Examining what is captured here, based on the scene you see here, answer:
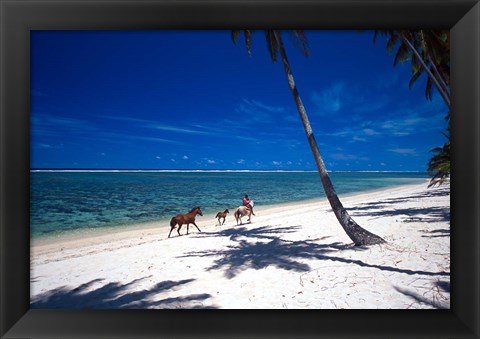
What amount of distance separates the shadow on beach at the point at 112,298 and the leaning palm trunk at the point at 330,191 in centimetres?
263

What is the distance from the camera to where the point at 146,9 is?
2.21 meters

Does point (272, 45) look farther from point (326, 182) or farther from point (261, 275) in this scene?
point (261, 275)

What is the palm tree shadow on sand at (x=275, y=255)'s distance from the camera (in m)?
3.42

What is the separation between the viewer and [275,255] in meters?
3.93

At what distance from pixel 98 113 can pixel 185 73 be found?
97.4 inches

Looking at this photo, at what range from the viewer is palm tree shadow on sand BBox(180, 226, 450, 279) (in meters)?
3.42

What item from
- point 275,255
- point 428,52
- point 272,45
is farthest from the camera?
point 272,45

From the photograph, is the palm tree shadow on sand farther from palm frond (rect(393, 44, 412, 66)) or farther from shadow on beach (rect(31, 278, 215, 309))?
palm frond (rect(393, 44, 412, 66))

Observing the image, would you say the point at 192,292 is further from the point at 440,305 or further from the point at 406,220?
the point at 406,220

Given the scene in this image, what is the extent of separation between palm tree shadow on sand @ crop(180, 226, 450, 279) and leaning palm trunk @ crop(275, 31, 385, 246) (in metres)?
0.22

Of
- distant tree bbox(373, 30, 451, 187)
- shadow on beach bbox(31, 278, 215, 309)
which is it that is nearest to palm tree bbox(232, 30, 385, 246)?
distant tree bbox(373, 30, 451, 187)

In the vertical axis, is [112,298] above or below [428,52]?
below

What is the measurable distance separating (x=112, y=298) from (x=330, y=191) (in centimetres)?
379

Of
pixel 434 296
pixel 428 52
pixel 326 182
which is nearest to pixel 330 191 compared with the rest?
pixel 326 182
